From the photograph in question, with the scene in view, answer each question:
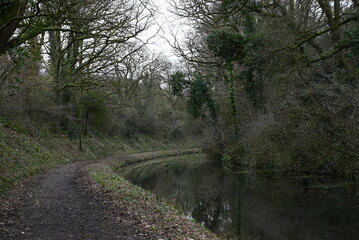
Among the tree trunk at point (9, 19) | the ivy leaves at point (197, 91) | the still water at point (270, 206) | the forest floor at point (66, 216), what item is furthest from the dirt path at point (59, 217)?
the ivy leaves at point (197, 91)

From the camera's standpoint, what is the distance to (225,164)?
79.7 feet

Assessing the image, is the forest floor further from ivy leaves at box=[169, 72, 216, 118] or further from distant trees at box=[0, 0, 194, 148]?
ivy leaves at box=[169, 72, 216, 118]

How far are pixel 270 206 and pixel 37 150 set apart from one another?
1382 cm

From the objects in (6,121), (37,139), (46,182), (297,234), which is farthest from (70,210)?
(37,139)

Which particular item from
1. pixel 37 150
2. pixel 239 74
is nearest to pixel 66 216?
pixel 37 150

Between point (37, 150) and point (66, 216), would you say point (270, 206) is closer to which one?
point (66, 216)

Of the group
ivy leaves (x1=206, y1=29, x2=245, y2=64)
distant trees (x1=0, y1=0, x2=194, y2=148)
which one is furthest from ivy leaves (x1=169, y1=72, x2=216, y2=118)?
ivy leaves (x1=206, y1=29, x2=245, y2=64)

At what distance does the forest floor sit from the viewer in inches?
252

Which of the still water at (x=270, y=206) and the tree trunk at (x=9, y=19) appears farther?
the still water at (x=270, y=206)

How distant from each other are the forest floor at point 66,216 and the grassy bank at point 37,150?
4.17 ft

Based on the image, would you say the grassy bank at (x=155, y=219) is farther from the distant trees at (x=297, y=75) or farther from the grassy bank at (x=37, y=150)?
the distant trees at (x=297, y=75)

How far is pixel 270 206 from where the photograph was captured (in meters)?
11.7

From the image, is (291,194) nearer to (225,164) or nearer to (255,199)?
(255,199)

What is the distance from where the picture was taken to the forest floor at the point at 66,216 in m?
6.41
